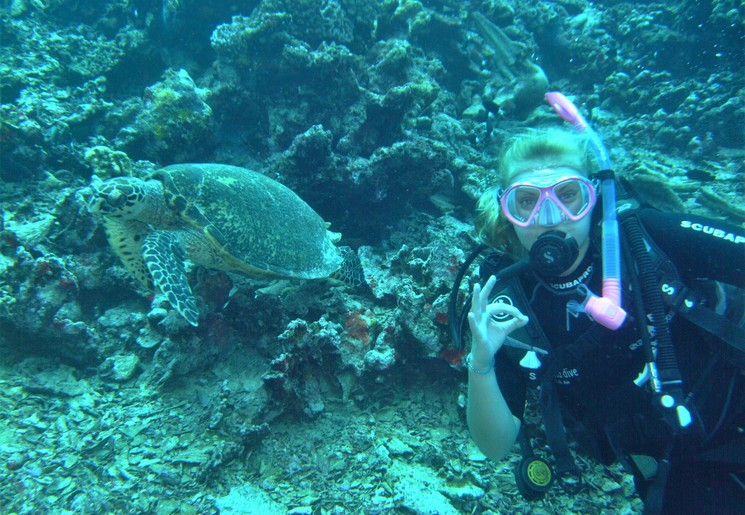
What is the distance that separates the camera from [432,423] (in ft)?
9.74

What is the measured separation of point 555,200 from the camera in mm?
1876

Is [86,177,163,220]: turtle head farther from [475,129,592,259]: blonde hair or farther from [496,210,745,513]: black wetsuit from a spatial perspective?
[496,210,745,513]: black wetsuit

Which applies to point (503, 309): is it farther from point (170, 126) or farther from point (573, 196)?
point (170, 126)

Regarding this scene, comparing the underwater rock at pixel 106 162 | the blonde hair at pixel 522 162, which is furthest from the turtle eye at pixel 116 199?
the blonde hair at pixel 522 162

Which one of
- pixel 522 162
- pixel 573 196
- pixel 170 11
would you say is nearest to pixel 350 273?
Answer: pixel 522 162

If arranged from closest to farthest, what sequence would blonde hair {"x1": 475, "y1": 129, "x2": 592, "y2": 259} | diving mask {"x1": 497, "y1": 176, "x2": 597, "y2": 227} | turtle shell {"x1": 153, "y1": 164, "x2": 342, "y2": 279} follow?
1. diving mask {"x1": 497, "y1": 176, "x2": 597, "y2": 227}
2. blonde hair {"x1": 475, "y1": 129, "x2": 592, "y2": 259}
3. turtle shell {"x1": 153, "y1": 164, "x2": 342, "y2": 279}

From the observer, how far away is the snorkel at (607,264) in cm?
150

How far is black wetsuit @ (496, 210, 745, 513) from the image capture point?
5.56ft

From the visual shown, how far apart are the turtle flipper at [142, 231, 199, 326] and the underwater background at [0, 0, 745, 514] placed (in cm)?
38

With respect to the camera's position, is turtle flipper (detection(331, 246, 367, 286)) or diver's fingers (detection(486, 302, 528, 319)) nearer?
diver's fingers (detection(486, 302, 528, 319))

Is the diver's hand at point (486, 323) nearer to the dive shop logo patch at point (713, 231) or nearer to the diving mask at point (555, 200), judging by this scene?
the diving mask at point (555, 200)

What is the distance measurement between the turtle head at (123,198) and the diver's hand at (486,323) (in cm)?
353

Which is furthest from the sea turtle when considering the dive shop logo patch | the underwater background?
the dive shop logo patch

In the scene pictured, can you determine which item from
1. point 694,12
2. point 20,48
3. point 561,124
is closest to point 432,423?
point 561,124
